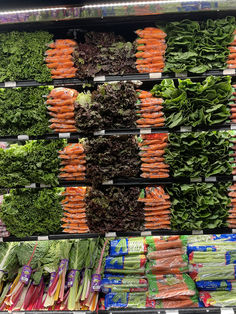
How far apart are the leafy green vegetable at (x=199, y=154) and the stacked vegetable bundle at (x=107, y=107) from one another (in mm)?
590

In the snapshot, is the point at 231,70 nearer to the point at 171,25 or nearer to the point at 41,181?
the point at 171,25

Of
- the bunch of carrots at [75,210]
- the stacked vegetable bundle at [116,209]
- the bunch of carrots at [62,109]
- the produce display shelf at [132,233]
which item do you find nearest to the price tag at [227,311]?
the produce display shelf at [132,233]

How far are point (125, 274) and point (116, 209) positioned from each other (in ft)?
2.60

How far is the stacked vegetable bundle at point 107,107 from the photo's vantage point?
2689 millimetres

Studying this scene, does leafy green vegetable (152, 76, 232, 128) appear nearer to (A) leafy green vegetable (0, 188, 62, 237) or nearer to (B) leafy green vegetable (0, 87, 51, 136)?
(B) leafy green vegetable (0, 87, 51, 136)

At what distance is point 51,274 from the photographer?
284cm

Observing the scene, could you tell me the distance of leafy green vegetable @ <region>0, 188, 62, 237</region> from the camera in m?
2.88

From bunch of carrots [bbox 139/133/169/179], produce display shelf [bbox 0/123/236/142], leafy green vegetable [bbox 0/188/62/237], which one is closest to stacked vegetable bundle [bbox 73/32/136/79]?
produce display shelf [bbox 0/123/236/142]

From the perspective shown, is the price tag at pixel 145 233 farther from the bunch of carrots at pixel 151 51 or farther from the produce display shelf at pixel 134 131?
the bunch of carrots at pixel 151 51

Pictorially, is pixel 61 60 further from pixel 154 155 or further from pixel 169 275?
pixel 169 275

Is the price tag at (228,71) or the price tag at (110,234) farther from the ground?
the price tag at (228,71)

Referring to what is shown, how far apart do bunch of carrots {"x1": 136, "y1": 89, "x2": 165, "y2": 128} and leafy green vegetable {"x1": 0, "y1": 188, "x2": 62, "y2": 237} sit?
1356mm

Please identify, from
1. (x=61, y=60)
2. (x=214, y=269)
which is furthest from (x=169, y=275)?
(x=61, y=60)

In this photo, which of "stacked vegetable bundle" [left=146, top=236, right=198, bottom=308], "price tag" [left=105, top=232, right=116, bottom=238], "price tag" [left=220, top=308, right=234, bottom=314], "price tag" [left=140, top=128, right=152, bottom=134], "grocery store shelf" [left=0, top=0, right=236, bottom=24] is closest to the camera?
"grocery store shelf" [left=0, top=0, right=236, bottom=24]
